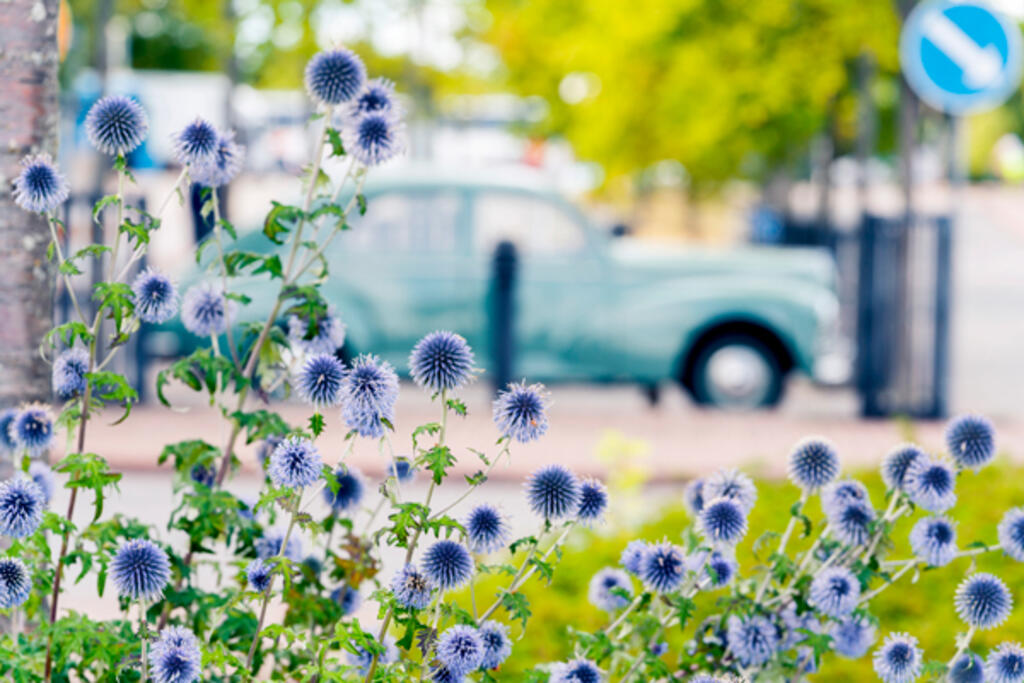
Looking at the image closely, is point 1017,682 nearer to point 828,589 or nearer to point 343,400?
point 828,589

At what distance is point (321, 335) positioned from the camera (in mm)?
3062

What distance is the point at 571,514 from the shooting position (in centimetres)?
262

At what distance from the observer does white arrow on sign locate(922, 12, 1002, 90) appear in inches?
363

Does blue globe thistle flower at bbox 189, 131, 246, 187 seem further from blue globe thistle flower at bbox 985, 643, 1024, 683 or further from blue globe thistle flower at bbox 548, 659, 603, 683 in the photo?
blue globe thistle flower at bbox 985, 643, 1024, 683

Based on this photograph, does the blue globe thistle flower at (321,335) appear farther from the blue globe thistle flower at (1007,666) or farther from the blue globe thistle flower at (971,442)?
the blue globe thistle flower at (1007,666)

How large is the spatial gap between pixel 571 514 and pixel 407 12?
19.4m

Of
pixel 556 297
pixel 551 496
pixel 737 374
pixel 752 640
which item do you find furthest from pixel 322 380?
pixel 737 374

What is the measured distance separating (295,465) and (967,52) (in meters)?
7.80

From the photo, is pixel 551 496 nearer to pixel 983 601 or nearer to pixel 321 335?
pixel 321 335

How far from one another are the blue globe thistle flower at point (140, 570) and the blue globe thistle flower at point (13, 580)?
162 millimetres

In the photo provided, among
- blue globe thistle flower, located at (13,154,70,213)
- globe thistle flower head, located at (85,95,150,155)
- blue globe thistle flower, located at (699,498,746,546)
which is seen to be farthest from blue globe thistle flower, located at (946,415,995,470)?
blue globe thistle flower, located at (13,154,70,213)

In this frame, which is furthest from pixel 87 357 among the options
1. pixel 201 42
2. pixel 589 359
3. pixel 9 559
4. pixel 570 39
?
pixel 201 42

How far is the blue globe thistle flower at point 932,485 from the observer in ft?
9.57

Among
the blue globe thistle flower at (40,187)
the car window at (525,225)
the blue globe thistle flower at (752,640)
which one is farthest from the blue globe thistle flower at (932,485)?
the car window at (525,225)
